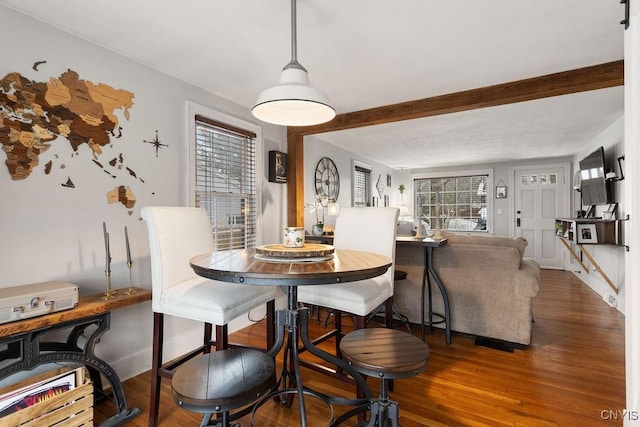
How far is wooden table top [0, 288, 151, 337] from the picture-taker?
1.45 meters

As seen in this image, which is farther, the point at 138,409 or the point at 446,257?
the point at 446,257

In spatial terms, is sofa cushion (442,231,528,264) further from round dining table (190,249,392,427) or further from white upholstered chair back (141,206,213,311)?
white upholstered chair back (141,206,213,311)

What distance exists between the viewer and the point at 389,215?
2.27 m

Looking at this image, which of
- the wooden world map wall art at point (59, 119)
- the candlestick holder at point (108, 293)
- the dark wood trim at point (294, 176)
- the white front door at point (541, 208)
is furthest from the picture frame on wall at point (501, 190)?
the candlestick holder at point (108, 293)

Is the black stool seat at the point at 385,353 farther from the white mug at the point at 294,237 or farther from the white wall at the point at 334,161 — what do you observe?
the white wall at the point at 334,161

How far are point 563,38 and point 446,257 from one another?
185cm

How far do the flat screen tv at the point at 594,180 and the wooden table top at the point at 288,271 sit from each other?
426cm

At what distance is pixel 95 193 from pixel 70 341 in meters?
0.89

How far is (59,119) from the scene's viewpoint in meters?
1.92

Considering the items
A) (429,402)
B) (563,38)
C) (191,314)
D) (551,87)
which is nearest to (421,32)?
(563,38)

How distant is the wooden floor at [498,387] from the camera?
5.92ft

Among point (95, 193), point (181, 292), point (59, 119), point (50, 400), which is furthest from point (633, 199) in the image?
point (59, 119)

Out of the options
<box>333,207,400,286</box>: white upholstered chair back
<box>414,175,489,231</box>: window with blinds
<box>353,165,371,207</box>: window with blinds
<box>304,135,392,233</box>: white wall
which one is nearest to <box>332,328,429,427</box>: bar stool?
<box>333,207,400,286</box>: white upholstered chair back

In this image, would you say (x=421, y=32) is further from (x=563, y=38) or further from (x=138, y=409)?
(x=138, y=409)
